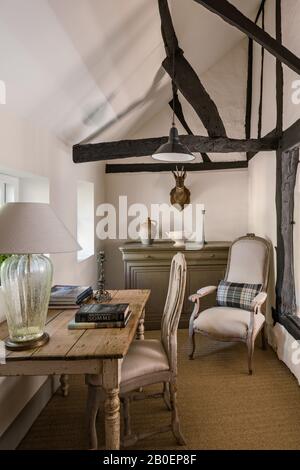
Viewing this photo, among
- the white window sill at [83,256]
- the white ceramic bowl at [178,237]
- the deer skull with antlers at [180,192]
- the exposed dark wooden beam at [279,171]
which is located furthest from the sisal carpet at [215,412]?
the deer skull with antlers at [180,192]

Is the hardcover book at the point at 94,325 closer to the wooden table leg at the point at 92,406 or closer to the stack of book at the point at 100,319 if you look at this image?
the stack of book at the point at 100,319

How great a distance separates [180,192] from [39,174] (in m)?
2.41

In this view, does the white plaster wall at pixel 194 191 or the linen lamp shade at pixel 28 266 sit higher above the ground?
the white plaster wall at pixel 194 191

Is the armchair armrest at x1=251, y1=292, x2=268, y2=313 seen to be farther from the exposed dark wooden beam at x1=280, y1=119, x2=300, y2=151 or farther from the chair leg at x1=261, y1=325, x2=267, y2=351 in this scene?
the exposed dark wooden beam at x1=280, y1=119, x2=300, y2=151

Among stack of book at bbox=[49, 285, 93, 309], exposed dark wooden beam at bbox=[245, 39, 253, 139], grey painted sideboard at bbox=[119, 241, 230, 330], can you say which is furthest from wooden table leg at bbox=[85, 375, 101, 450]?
exposed dark wooden beam at bbox=[245, 39, 253, 139]

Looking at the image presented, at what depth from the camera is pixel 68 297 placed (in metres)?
2.19

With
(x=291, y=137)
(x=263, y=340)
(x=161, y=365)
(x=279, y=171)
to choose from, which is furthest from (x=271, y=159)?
(x=161, y=365)

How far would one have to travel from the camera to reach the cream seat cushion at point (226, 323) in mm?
2850

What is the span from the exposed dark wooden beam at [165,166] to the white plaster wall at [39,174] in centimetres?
75

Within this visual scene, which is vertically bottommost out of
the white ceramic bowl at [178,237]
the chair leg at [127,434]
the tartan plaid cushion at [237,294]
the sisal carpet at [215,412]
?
the sisal carpet at [215,412]

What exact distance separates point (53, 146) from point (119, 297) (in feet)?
4.48

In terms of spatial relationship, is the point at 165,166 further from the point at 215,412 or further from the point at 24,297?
the point at 24,297
